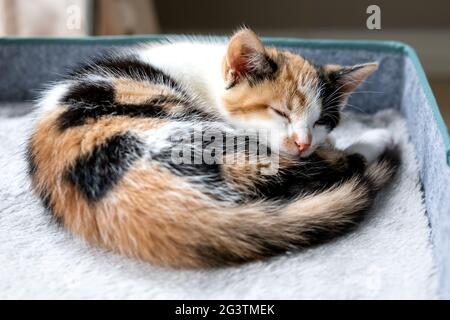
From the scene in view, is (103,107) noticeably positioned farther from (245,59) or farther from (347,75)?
(347,75)

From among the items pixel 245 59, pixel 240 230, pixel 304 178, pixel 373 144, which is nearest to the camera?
pixel 240 230

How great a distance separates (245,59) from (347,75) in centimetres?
23

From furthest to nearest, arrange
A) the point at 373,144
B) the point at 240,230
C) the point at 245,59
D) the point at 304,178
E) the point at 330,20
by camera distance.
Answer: the point at 330,20, the point at 373,144, the point at 245,59, the point at 304,178, the point at 240,230

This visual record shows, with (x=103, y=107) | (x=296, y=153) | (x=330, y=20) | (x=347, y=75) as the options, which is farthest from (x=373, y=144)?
(x=330, y=20)

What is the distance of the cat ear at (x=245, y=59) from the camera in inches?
40.5

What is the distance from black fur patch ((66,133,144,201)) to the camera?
0.87 meters

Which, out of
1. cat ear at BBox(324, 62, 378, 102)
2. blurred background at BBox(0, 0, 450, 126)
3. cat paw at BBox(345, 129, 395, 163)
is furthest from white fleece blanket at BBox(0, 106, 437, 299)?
blurred background at BBox(0, 0, 450, 126)

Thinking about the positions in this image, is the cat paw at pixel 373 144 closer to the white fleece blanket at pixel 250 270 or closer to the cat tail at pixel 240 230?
the white fleece blanket at pixel 250 270

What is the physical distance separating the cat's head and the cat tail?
16 centimetres

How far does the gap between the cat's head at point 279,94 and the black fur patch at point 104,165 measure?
0.89 ft

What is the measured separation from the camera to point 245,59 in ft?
3.50

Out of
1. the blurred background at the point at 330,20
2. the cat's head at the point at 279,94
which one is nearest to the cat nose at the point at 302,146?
the cat's head at the point at 279,94

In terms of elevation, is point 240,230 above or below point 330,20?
below
